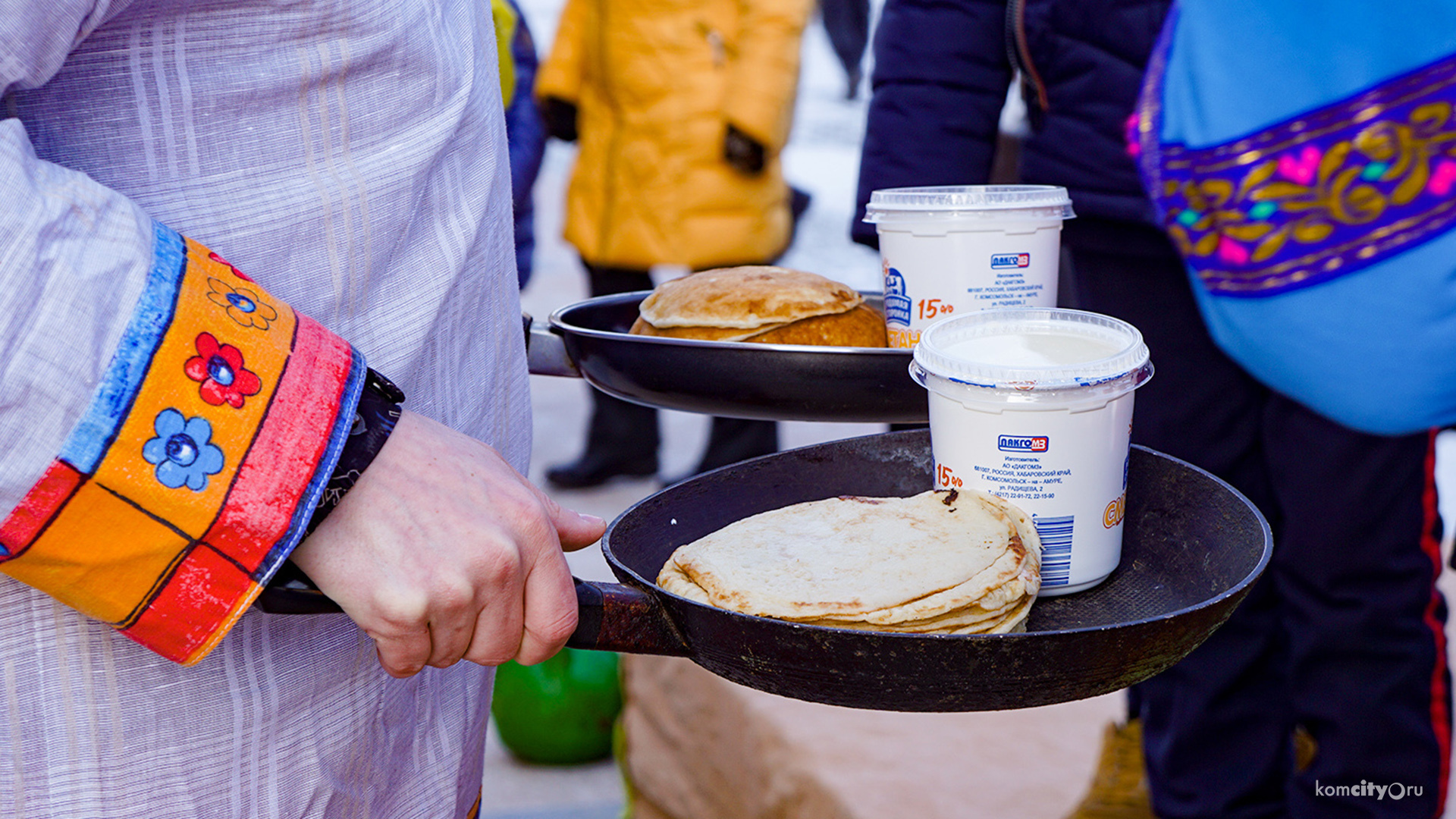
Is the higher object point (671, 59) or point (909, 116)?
point (909, 116)

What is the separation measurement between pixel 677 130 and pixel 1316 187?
245cm

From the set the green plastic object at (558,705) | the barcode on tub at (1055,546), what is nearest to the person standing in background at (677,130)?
the green plastic object at (558,705)

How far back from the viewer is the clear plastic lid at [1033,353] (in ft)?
2.90

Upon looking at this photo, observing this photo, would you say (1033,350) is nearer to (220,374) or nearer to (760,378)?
(760,378)

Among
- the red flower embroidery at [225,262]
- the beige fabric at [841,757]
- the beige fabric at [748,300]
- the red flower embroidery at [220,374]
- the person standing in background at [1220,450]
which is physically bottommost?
the beige fabric at [841,757]

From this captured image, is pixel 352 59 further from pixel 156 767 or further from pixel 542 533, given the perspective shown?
pixel 156 767

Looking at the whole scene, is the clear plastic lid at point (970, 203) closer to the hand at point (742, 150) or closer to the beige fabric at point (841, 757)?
the beige fabric at point (841, 757)

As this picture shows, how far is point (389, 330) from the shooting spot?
862 mm

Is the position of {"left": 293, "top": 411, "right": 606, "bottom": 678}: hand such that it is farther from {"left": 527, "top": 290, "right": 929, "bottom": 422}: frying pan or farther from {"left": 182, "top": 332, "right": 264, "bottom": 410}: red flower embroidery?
{"left": 527, "top": 290, "right": 929, "bottom": 422}: frying pan

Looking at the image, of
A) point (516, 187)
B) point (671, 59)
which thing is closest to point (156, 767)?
point (516, 187)

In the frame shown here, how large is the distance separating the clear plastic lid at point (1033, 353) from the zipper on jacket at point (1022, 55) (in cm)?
87

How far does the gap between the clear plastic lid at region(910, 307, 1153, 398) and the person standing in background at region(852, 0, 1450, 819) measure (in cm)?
75

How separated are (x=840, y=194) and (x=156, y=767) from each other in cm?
874

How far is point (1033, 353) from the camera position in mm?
954
